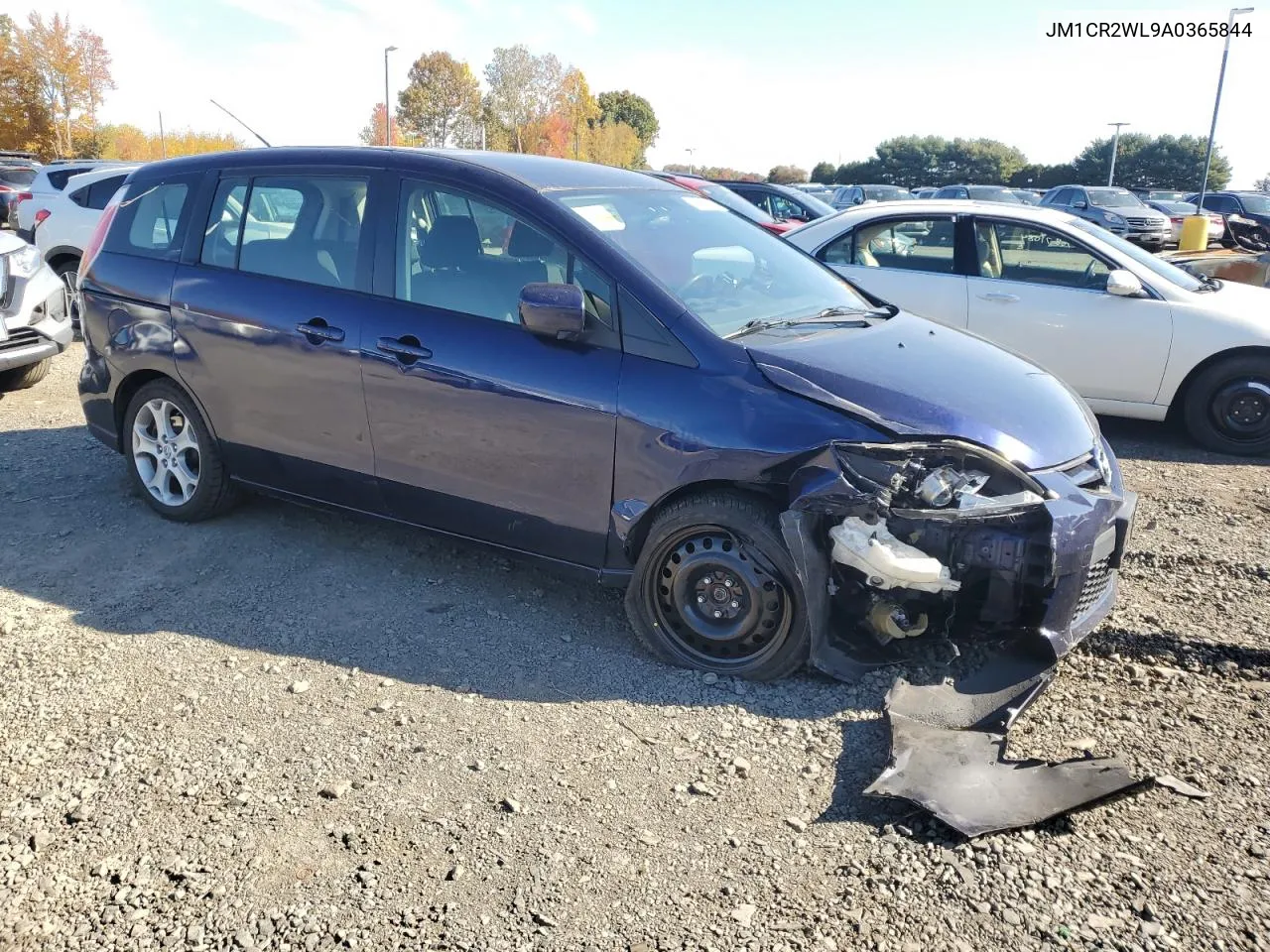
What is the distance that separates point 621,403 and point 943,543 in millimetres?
1261

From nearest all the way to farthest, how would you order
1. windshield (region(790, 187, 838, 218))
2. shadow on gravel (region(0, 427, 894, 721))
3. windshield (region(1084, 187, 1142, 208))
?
shadow on gravel (region(0, 427, 894, 721)) → windshield (region(790, 187, 838, 218)) → windshield (region(1084, 187, 1142, 208))

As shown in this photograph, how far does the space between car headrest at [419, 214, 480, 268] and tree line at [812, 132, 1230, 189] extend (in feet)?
207

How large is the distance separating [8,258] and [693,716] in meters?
7.05

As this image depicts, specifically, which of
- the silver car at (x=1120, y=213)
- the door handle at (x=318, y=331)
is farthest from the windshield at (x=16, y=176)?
the silver car at (x=1120, y=213)

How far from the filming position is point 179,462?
A: 520 cm

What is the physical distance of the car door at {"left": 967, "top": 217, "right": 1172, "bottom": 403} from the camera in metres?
7.02

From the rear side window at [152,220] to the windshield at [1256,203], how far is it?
29.8 metres

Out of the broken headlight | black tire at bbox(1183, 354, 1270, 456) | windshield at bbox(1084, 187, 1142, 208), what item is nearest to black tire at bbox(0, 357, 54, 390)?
the broken headlight

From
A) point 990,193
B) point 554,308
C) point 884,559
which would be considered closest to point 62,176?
point 554,308

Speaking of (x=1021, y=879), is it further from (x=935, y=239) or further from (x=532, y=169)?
(x=935, y=239)

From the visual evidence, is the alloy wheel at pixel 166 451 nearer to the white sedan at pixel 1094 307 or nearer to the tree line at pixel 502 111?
the white sedan at pixel 1094 307

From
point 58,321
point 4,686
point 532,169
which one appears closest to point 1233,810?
point 532,169

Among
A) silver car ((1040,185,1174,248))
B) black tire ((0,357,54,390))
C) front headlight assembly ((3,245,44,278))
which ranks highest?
silver car ((1040,185,1174,248))

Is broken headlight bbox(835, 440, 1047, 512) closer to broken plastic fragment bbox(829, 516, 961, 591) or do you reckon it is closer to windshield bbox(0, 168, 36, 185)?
broken plastic fragment bbox(829, 516, 961, 591)
